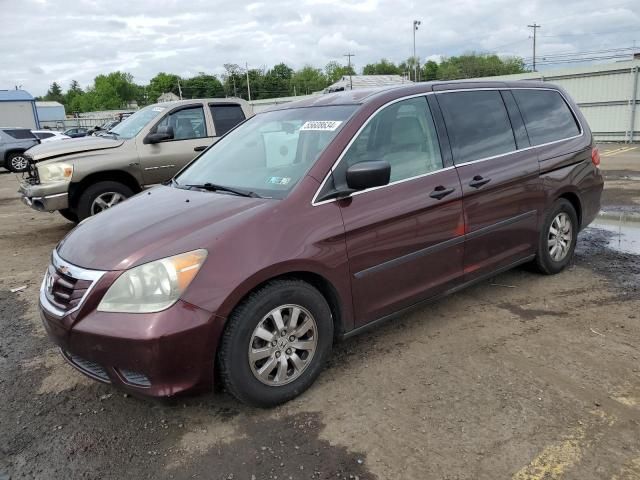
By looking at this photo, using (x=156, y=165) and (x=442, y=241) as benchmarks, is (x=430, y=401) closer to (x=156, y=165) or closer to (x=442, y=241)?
(x=442, y=241)

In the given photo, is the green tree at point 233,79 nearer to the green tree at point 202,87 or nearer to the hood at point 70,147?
the green tree at point 202,87

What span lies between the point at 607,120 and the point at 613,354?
64.9ft

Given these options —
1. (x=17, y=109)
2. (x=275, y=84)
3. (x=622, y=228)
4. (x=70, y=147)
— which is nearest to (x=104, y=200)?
(x=70, y=147)

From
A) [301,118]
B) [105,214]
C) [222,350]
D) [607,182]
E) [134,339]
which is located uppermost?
[301,118]

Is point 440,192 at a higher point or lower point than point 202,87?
lower

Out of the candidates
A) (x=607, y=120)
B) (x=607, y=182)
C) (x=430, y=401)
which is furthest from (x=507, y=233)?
(x=607, y=120)

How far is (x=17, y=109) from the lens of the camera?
1677 inches

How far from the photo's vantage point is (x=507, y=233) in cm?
422

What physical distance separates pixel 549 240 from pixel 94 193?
562 cm

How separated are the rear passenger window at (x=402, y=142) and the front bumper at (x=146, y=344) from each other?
1.38 meters

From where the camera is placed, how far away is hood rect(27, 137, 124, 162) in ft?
22.8

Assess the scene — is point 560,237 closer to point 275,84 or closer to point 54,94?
point 275,84

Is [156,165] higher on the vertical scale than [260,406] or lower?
higher

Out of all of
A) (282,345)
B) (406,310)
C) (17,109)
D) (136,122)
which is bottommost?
(406,310)
